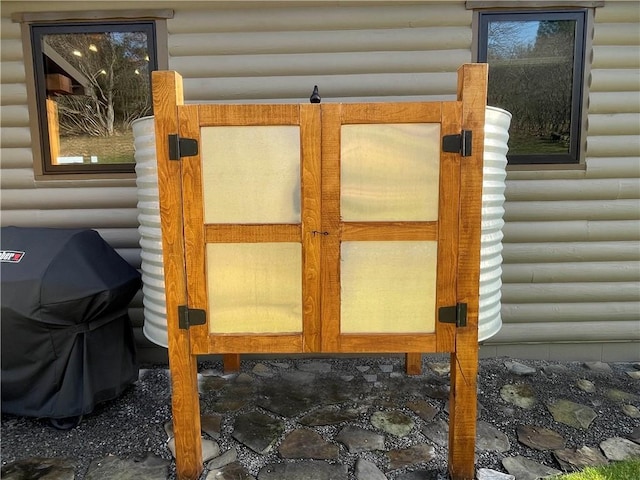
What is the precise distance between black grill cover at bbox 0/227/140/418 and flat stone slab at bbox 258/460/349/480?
3.59ft

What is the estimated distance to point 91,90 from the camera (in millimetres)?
3160

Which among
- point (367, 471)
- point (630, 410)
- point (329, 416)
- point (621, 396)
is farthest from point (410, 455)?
point (621, 396)

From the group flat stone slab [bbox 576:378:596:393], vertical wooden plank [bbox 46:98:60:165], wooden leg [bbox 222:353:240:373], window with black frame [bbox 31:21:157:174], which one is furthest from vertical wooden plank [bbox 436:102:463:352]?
vertical wooden plank [bbox 46:98:60:165]

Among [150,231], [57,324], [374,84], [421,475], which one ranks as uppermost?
[374,84]

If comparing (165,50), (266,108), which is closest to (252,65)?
(165,50)

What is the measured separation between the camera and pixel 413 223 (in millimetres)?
1927

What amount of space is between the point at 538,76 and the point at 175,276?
279 centimetres

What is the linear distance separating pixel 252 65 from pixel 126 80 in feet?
3.00

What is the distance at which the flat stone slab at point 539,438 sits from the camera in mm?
2289

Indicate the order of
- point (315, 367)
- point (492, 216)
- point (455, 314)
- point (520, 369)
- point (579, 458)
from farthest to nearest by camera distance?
point (315, 367) < point (520, 369) < point (492, 216) < point (579, 458) < point (455, 314)

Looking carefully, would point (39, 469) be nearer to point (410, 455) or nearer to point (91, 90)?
point (410, 455)

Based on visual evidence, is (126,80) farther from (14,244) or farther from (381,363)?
(381,363)

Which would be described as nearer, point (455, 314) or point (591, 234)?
point (455, 314)

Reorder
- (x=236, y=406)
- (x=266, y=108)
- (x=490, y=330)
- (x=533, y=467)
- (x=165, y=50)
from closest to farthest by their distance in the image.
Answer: (x=266, y=108) < (x=533, y=467) < (x=490, y=330) < (x=236, y=406) < (x=165, y=50)
